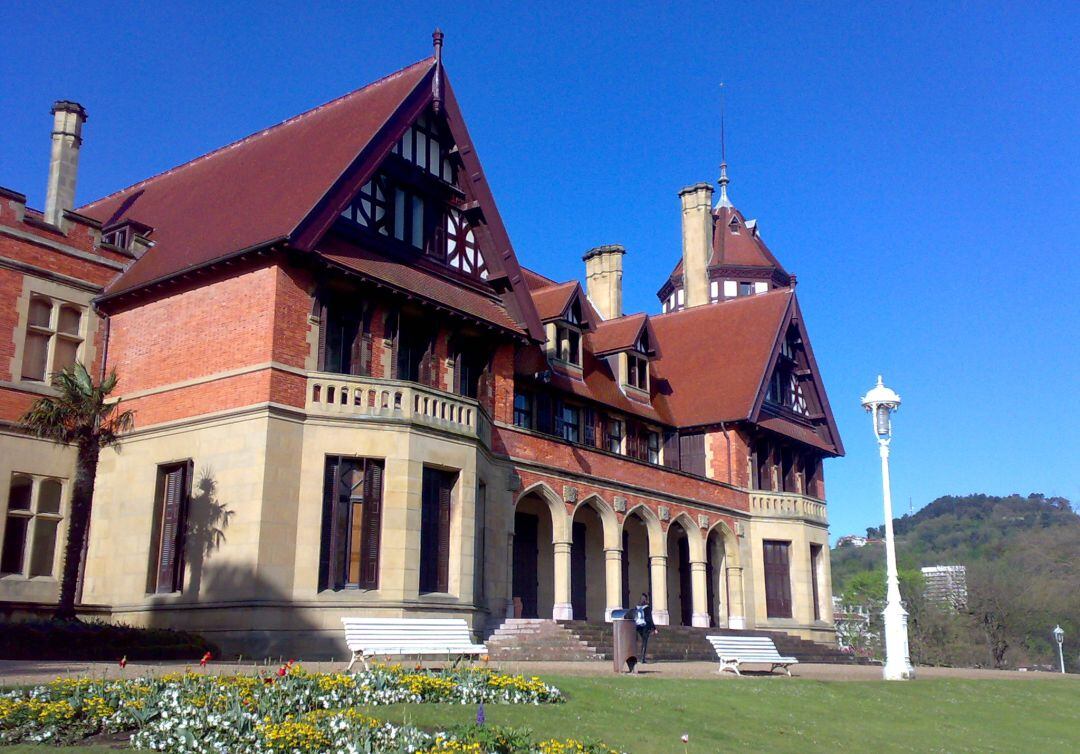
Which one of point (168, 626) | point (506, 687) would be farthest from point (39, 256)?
point (506, 687)

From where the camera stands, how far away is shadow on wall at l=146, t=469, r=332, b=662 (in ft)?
64.4

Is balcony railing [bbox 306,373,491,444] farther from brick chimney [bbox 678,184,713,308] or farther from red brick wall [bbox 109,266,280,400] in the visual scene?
brick chimney [bbox 678,184,713,308]

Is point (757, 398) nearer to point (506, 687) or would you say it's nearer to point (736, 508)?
point (736, 508)

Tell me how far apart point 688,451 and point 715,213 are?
93.2ft

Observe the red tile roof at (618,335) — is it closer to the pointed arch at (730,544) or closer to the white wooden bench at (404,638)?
the pointed arch at (730,544)

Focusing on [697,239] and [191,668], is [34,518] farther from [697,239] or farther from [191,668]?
[697,239]

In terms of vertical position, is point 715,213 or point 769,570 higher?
point 715,213

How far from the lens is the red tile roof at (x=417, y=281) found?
22.4m

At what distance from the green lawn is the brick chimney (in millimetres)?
28146

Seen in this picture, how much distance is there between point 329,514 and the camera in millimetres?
21016

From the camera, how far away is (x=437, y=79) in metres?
26.0

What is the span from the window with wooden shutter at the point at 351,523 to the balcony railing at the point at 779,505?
19.1 meters

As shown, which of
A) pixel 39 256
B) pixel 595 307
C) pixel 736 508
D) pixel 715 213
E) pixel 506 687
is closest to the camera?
pixel 506 687

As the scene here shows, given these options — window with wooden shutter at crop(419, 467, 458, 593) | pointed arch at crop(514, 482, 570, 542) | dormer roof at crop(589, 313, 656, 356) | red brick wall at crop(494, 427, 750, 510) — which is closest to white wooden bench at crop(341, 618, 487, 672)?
window with wooden shutter at crop(419, 467, 458, 593)
